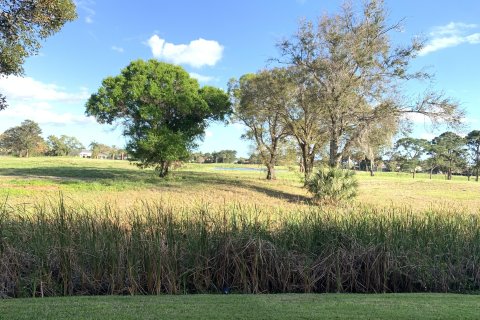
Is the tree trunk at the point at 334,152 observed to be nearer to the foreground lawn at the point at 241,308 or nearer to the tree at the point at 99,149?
the foreground lawn at the point at 241,308

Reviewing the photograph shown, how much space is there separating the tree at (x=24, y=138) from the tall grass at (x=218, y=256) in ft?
320

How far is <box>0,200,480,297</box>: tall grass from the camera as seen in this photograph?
496 cm

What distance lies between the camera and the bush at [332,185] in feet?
61.2

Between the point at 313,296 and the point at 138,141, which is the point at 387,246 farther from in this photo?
the point at 138,141

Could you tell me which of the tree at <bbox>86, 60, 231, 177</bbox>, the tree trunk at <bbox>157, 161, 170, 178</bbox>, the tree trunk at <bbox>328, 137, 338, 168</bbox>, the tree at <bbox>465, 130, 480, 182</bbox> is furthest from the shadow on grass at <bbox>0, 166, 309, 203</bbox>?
the tree at <bbox>465, 130, 480, 182</bbox>

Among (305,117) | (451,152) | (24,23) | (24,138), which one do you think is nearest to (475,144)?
(451,152)

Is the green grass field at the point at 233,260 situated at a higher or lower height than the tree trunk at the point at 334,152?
lower

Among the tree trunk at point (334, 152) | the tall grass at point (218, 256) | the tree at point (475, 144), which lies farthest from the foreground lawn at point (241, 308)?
the tree at point (475, 144)

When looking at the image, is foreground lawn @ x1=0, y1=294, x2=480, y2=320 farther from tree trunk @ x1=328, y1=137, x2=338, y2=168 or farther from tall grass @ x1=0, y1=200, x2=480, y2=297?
tree trunk @ x1=328, y1=137, x2=338, y2=168

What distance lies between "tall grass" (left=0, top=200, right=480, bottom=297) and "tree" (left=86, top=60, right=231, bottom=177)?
18998 mm

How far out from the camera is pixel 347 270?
5.49 m

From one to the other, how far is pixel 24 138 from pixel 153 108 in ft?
263

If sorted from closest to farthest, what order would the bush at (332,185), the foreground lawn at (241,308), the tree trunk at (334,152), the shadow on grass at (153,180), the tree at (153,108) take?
the foreground lawn at (241,308)
the bush at (332,185)
the shadow on grass at (153,180)
the tree trunk at (334,152)
the tree at (153,108)

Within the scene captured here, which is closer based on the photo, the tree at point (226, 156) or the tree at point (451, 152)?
the tree at point (451, 152)
